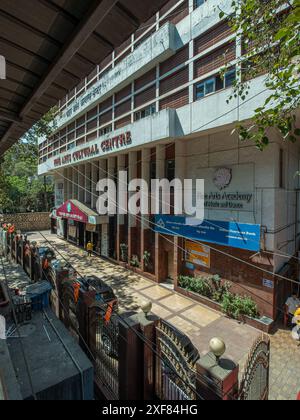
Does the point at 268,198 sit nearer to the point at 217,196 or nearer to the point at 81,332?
the point at 217,196

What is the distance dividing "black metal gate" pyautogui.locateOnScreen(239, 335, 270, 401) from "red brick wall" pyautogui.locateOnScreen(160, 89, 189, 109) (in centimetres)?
1071

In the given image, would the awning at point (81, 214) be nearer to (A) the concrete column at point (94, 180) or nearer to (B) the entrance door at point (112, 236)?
(B) the entrance door at point (112, 236)

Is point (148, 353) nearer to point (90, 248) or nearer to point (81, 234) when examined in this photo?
point (90, 248)

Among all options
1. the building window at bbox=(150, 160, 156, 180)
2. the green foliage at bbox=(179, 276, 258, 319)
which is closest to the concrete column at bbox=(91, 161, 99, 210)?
the building window at bbox=(150, 160, 156, 180)

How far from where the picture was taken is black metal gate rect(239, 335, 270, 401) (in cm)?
430

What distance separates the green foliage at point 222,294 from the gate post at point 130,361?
627cm

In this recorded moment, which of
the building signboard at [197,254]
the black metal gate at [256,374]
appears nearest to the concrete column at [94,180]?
the building signboard at [197,254]

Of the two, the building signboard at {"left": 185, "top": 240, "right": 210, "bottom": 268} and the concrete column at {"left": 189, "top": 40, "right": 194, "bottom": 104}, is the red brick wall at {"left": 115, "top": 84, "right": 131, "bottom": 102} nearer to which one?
the concrete column at {"left": 189, "top": 40, "right": 194, "bottom": 104}

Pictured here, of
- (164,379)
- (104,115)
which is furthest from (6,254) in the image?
(164,379)

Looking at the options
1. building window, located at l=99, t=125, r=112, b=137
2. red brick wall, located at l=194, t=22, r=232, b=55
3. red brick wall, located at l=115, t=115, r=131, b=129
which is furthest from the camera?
building window, located at l=99, t=125, r=112, b=137

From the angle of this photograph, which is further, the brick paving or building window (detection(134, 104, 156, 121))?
building window (detection(134, 104, 156, 121))

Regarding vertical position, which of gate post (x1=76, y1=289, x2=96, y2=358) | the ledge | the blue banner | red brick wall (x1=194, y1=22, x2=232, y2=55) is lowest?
the ledge

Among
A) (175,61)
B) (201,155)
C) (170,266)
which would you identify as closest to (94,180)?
(170,266)

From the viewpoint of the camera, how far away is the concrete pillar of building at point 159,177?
13.7 m
